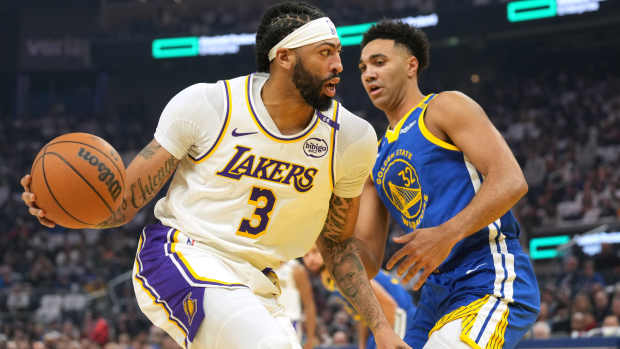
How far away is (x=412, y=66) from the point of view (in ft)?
13.3

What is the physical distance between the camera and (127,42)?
24.2 metres

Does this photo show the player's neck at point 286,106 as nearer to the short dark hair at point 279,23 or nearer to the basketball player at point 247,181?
the basketball player at point 247,181

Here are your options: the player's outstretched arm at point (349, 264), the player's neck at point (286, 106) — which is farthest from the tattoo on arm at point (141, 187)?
the player's outstretched arm at point (349, 264)

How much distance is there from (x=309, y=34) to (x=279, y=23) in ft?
0.62

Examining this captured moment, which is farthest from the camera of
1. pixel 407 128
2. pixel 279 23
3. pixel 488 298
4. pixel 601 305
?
pixel 601 305

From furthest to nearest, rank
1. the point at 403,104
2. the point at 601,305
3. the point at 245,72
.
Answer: the point at 245,72 < the point at 601,305 < the point at 403,104

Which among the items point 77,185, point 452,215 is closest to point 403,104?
point 452,215

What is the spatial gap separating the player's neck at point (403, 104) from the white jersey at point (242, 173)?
744 millimetres

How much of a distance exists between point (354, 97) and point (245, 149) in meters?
21.3

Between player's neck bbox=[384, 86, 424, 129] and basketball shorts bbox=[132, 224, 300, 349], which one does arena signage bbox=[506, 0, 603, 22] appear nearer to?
player's neck bbox=[384, 86, 424, 129]

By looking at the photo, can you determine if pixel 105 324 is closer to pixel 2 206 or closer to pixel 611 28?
pixel 2 206

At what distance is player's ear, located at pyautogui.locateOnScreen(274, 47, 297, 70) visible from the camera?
3193mm

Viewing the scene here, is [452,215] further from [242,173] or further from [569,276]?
[569,276]

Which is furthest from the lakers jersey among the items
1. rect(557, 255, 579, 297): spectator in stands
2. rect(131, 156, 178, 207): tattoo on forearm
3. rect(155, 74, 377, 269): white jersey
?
rect(557, 255, 579, 297): spectator in stands
